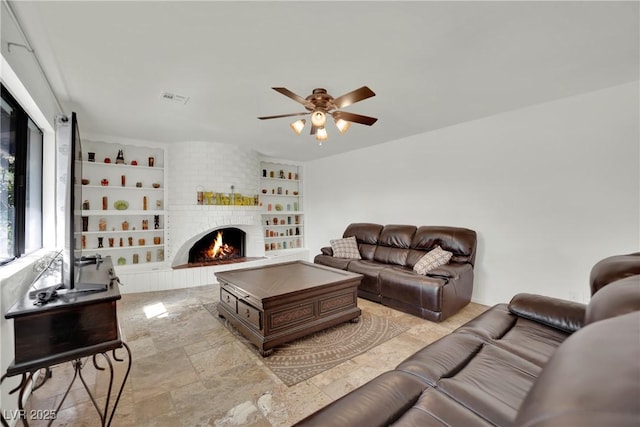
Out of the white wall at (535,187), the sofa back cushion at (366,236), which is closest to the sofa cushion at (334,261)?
the sofa back cushion at (366,236)

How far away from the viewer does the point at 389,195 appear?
4.96 meters

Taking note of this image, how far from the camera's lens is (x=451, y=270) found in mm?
3281

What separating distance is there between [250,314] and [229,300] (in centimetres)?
58

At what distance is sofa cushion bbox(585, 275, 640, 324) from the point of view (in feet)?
3.66

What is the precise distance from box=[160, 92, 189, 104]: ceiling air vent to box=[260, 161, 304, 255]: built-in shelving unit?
10.8ft

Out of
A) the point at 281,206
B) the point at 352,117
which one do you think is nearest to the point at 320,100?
the point at 352,117

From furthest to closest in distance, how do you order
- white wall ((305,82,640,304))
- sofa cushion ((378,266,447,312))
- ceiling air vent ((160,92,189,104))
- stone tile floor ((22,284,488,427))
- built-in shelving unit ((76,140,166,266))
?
built-in shelving unit ((76,140,166,266)) → sofa cushion ((378,266,447,312)) → ceiling air vent ((160,92,189,104)) → white wall ((305,82,640,304)) → stone tile floor ((22,284,488,427))

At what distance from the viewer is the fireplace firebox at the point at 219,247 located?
5.30 metres

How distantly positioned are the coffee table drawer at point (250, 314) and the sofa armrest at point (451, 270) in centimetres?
212

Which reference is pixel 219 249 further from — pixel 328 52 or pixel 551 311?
pixel 551 311

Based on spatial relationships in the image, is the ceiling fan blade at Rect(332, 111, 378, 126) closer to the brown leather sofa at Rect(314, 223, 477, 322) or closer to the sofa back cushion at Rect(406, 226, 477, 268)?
the brown leather sofa at Rect(314, 223, 477, 322)

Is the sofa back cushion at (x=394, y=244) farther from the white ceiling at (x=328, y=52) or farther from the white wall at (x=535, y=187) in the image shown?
the white ceiling at (x=328, y=52)

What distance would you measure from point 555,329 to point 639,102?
8.31 feet
